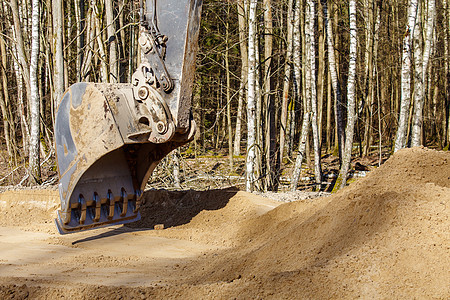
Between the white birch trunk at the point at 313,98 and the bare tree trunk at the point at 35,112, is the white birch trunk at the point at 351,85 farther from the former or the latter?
the bare tree trunk at the point at 35,112

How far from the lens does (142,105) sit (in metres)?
5.68

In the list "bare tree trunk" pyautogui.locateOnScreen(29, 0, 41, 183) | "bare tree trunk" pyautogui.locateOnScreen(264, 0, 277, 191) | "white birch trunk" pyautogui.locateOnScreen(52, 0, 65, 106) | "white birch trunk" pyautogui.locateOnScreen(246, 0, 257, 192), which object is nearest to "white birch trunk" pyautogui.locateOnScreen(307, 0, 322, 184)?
"bare tree trunk" pyautogui.locateOnScreen(264, 0, 277, 191)

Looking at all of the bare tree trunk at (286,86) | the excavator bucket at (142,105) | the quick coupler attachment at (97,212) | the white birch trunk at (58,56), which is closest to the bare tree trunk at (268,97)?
the bare tree trunk at (286,86)

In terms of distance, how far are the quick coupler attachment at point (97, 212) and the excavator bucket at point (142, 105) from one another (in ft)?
0.08

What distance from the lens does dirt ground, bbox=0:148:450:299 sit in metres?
3.72

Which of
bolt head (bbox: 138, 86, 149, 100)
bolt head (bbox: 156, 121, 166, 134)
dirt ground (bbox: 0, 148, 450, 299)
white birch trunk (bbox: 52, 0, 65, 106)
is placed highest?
white birch trunk (bbox: 52, 0, 65, 106)

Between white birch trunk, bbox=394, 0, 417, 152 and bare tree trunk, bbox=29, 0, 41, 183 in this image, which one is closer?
white birch trunk, bbox=394, 0, 417, 152

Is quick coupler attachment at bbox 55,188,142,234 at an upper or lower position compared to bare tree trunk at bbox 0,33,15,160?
lower

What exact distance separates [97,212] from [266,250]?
2.34 m

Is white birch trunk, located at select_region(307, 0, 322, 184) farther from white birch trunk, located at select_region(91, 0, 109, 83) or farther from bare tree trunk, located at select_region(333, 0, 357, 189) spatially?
white birch trunk, located at select_region(91, 0, 109, 83)

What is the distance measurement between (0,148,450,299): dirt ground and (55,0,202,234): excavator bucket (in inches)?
42.0

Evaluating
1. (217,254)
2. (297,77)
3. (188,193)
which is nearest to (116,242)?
(217,254)

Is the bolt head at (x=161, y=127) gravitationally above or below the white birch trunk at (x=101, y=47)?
below

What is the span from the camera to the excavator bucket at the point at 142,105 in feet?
18.3
